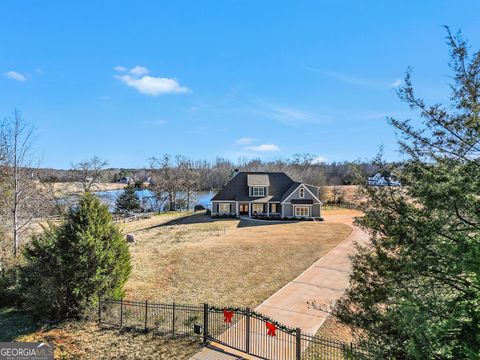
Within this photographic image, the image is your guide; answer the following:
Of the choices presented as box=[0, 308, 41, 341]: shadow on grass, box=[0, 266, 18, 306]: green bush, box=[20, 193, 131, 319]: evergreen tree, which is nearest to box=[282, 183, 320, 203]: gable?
box=[20, 193, 131, 319]: evergreen tree

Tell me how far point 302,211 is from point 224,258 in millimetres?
21609

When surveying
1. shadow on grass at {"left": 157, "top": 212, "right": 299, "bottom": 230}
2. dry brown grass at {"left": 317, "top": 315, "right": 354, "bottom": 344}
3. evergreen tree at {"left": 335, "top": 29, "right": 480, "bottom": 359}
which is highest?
evergreen tree at {"left": 335, "top": 29, "right": 480, "bottom": 359}

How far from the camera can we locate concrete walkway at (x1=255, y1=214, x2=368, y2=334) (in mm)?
12594

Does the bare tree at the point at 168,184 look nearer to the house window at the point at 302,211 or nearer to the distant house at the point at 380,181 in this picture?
the house window at the point at 302,211

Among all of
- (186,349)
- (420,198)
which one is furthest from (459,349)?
(186,349)

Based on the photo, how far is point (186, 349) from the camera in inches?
421

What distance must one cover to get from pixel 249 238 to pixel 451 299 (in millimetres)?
24557

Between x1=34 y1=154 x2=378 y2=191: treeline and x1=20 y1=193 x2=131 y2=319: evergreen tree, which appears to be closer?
x1=20 y1=193 x2=131 y2=319: evergreen tree

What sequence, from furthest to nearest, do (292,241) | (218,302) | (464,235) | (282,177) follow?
(282,177)
(292,241)
(218,302)
(464,235)

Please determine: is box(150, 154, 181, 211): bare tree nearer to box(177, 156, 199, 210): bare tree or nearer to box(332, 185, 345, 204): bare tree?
box(177, 156, 199, 210): bare tree

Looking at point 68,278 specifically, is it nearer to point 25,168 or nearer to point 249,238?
point 25,168

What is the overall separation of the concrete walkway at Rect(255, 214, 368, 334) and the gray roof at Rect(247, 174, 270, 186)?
2154 cm

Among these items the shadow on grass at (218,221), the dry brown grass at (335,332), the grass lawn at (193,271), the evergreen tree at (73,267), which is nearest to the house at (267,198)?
the shadow on grass at (218,221)

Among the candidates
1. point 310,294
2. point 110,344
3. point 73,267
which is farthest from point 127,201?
point 110,344
